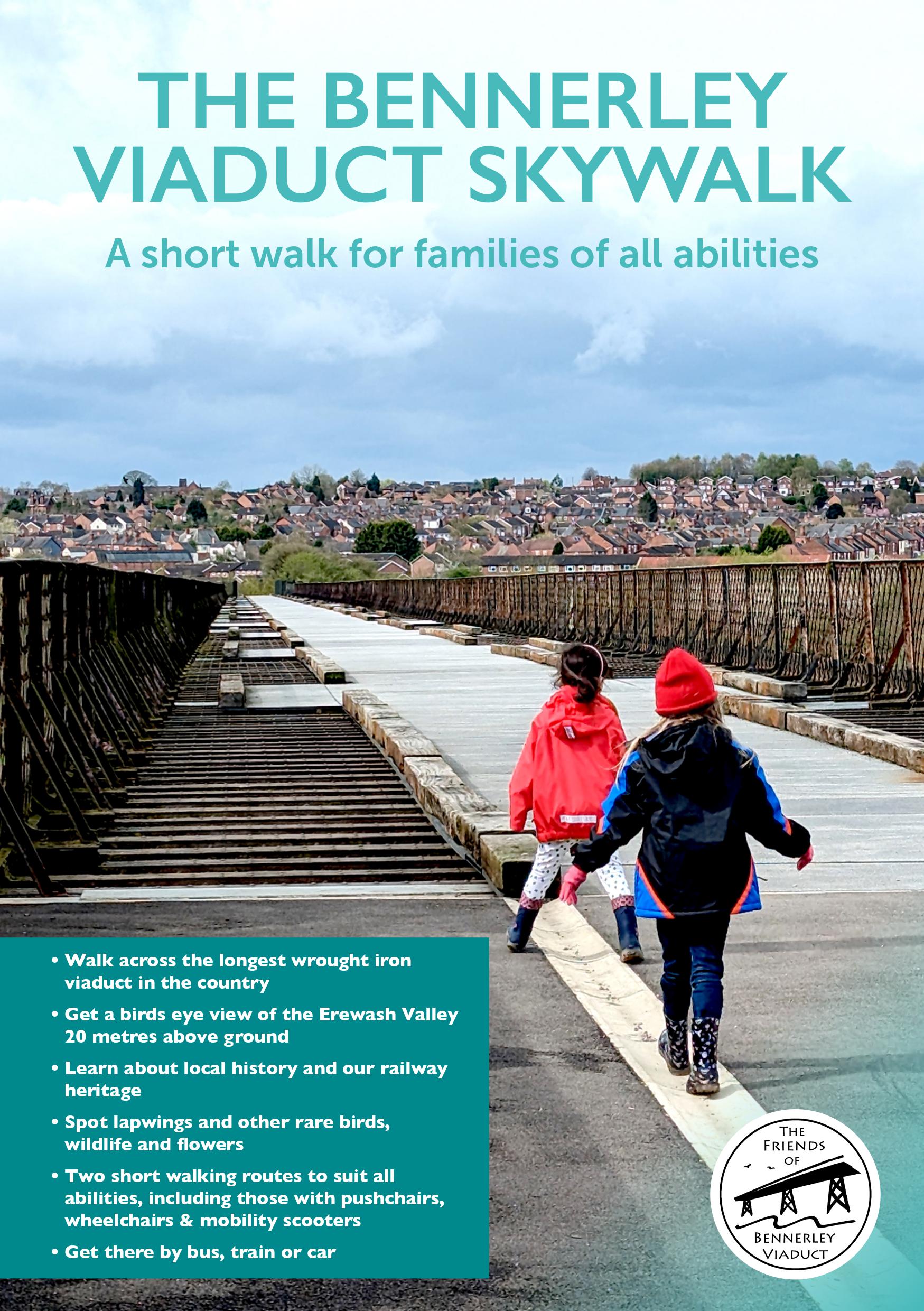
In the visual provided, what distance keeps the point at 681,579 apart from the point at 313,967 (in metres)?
26.3

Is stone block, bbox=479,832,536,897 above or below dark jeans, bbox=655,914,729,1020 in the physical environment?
below

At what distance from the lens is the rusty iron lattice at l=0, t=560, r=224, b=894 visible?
32.8 ft

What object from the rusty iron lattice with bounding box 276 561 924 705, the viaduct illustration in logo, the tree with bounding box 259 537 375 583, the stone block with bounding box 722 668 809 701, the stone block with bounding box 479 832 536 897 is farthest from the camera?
the tree with bounding box 259 537 375 583

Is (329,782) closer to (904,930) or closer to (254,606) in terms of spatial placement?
(904,930)

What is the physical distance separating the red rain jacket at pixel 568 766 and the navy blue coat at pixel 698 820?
1768mm

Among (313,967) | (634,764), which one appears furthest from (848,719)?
(313,967)

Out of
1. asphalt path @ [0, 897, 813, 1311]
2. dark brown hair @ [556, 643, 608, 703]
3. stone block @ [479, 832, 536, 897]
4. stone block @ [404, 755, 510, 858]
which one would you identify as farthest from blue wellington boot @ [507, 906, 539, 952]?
stone block @ [404, 755, 510, 858]

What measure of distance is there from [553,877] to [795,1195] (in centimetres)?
308

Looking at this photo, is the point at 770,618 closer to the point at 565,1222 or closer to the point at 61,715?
the point at 61,715

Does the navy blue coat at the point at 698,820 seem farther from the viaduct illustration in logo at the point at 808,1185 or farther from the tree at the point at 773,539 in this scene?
the tree at the point at 773,539

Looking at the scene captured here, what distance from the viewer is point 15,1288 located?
421cm

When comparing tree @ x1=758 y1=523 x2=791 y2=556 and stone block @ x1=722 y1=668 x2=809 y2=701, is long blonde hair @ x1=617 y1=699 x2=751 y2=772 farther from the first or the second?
tree @ x1=758 y1=523 x2=791 y2=556

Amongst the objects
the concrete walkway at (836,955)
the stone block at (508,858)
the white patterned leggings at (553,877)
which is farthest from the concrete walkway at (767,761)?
the white patterned leggings at (553,877)

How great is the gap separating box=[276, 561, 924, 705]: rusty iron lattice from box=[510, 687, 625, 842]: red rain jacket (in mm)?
→ 13028
